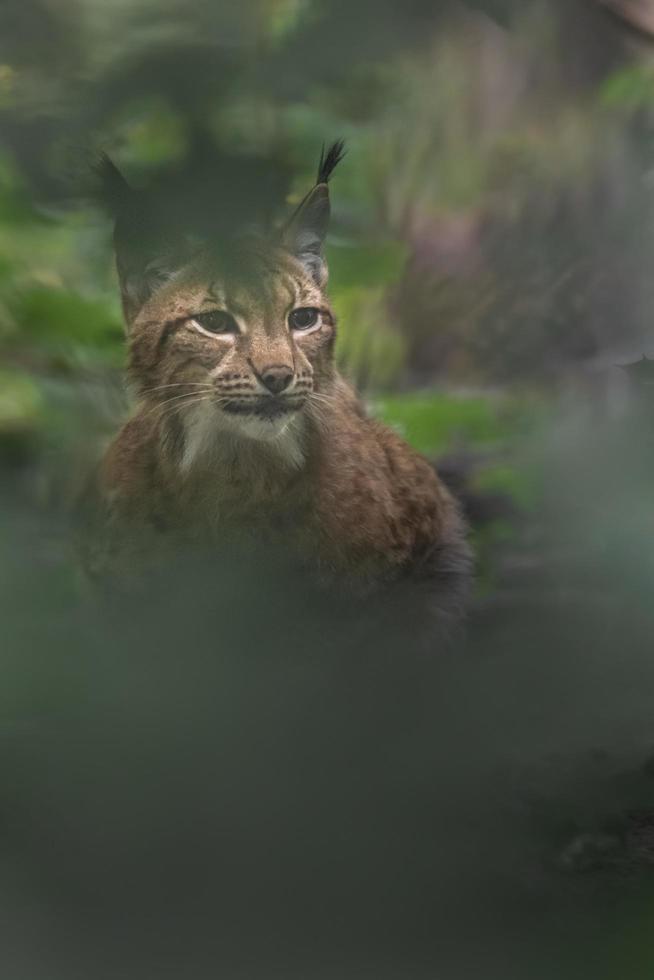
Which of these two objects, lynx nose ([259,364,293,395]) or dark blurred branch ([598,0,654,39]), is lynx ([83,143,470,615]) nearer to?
lynx nose ([259,364,293,395])

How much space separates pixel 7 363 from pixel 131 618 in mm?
504

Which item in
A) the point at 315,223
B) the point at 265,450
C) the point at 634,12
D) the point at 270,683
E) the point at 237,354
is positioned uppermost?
the point at 634,12

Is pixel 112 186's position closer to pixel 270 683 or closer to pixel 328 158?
pixel 270 683

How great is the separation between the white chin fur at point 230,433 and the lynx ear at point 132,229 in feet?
1.74

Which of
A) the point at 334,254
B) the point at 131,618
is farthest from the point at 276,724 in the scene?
the point at 334,254

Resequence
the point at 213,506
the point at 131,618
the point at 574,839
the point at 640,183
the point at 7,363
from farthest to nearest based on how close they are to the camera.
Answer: the point at 640,183, the point at 213,506, the point at 7,363, the point at 574,839, the point at 131,618

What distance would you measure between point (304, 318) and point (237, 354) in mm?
139

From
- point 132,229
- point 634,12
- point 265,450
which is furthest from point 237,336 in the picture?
point 634,12

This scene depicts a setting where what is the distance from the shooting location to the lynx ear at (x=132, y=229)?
32.6 inches

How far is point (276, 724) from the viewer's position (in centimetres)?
91

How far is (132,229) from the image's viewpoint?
0.88 meters

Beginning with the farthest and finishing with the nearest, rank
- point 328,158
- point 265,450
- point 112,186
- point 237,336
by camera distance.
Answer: point 265,450 < point 237,336 < point 328,158 < point 112,186

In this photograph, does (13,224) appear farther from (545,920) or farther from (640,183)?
(640,183)

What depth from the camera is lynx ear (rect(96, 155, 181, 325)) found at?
83 centimetres
